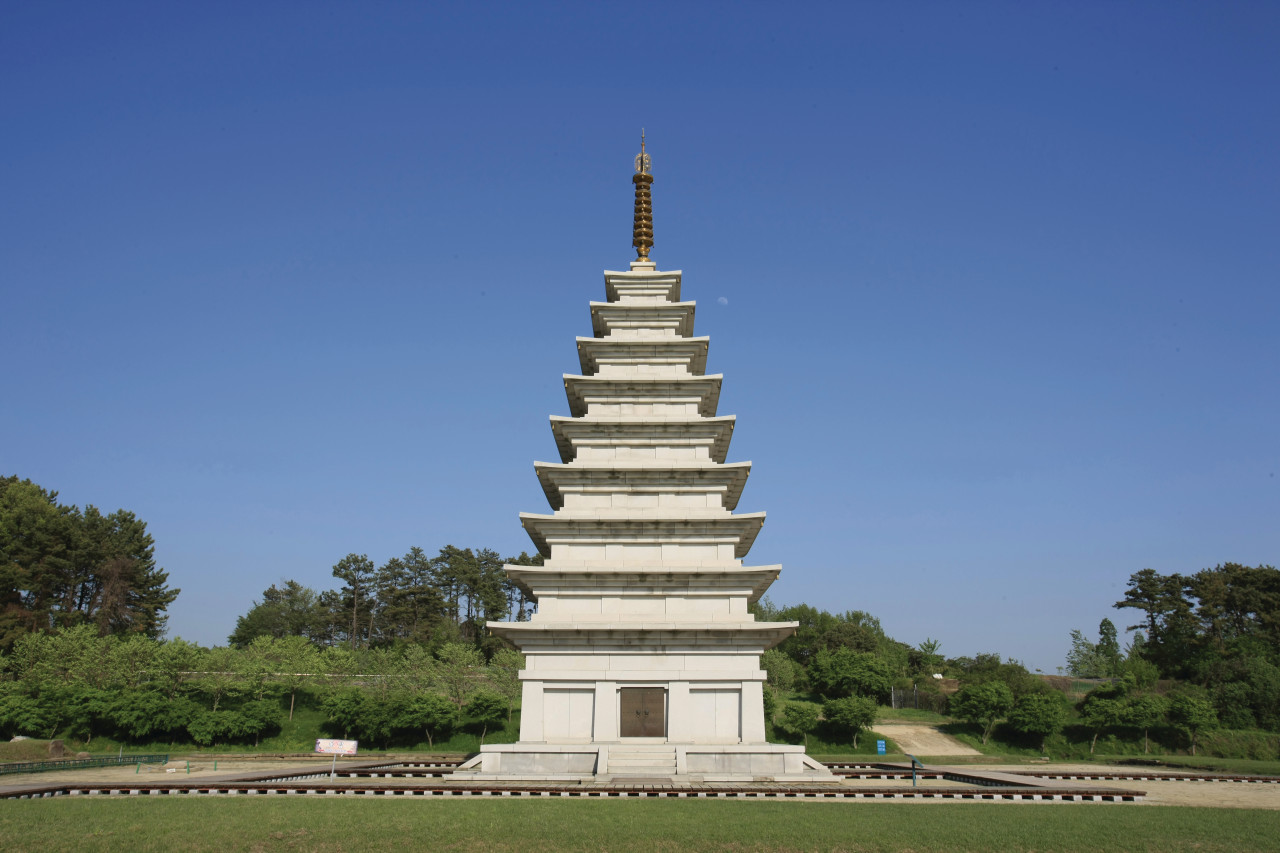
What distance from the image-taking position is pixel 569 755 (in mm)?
28422

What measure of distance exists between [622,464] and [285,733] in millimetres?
28676

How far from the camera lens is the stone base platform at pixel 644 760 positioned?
28.0 m

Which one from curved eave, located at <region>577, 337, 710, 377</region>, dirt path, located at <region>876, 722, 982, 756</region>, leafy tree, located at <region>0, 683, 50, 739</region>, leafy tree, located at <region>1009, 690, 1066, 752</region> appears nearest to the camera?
curved eave, located at <region>577, 337, 710, 377</region>

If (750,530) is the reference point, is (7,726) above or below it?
below

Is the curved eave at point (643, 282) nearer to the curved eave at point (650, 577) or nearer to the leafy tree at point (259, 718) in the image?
the curved eave at point (650, 577)

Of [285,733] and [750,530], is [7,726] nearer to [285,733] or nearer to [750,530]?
[285,733]

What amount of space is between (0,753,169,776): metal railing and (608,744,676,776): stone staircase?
2146 cm

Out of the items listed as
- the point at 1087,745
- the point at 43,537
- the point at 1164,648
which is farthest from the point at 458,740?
the point at 1164,648

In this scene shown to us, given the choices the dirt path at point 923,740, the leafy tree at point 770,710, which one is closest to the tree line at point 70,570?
the leafy tree at point 770,710

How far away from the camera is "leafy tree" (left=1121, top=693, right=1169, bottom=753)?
4991 cm

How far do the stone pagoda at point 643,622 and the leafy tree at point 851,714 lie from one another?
66.4 ft

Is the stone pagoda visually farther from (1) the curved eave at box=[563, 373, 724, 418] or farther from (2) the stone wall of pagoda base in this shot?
(1) the curved eave at box=[563, 373, 724, 418]

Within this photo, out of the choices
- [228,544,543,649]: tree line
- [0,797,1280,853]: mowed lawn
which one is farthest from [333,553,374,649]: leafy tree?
[0,797,1280,853]: mowed lawn

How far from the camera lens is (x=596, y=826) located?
1758cm
